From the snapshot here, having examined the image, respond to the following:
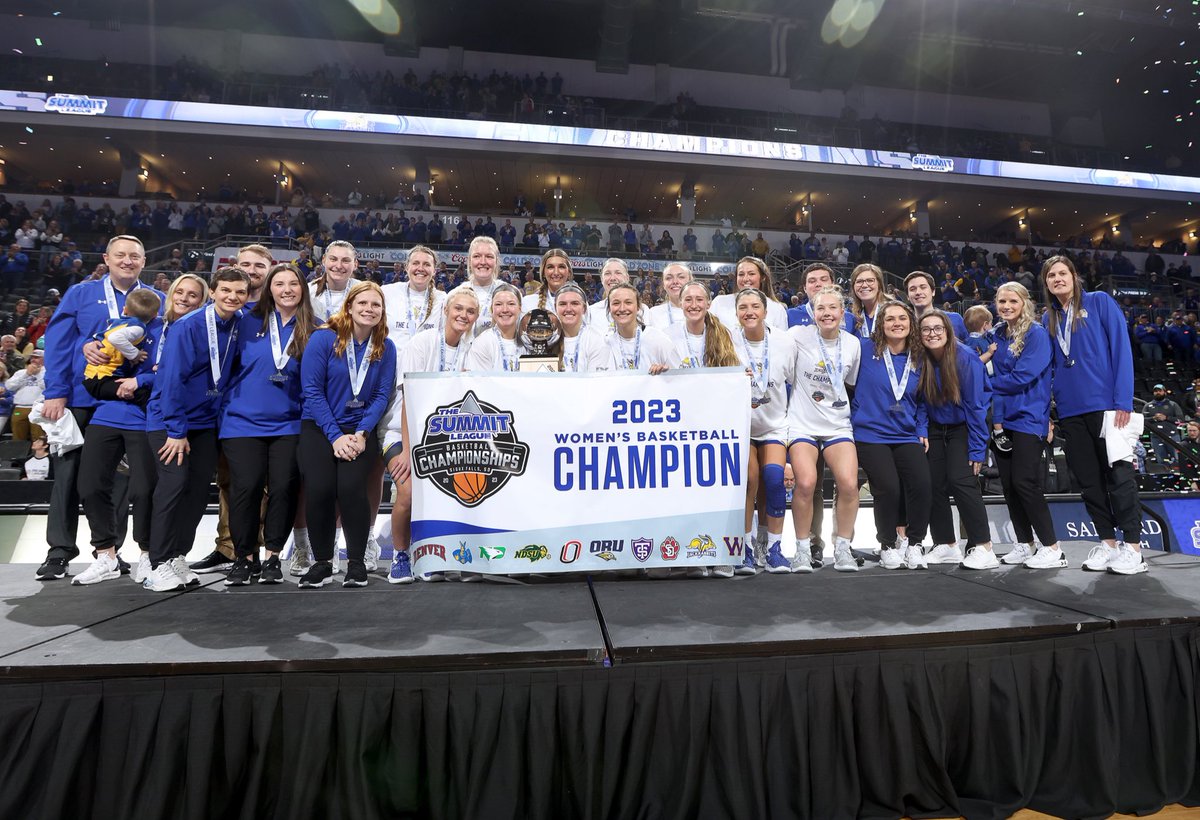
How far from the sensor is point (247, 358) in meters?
3.41

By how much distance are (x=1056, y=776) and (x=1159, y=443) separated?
10014 mm

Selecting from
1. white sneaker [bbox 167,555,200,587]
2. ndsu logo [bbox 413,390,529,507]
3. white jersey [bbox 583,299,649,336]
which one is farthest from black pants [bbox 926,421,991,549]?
white sneaker [bbox 167,555,200,587]

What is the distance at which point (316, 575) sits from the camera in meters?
3.36

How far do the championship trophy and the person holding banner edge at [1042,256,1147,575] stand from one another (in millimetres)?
2889

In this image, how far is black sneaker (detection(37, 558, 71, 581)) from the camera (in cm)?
358

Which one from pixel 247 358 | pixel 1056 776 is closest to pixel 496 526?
pixel 247 358

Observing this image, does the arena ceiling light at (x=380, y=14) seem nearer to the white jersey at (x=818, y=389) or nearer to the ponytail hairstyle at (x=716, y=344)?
the ponytail hairstyle at (x=716, y=344)

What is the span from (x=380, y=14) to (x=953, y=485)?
25.5 metres

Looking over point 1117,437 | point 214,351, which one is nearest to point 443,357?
point 214,351

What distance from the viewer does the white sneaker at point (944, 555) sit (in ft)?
13.6

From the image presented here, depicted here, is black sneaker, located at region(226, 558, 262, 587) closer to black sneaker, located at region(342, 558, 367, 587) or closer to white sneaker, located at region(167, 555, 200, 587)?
white sneaker, located at region(167, 555, 200, 587)

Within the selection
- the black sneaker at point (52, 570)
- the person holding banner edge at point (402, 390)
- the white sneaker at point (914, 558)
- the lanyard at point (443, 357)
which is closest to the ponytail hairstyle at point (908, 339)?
the white sneaker at point (914, 558)

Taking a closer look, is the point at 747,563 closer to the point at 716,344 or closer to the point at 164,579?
the point at 716,344

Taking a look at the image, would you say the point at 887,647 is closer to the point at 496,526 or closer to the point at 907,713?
the point at 907,713
